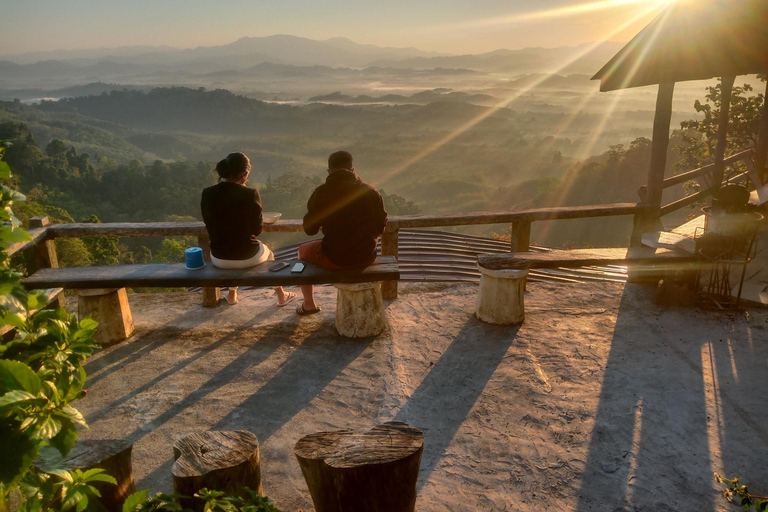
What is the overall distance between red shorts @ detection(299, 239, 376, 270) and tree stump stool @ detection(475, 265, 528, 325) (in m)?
1.28

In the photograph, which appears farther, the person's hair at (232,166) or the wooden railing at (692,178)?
the wooden railing at (692,178)

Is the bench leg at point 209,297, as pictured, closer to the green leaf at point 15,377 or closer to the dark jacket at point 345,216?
the dark jacket at point 345,216

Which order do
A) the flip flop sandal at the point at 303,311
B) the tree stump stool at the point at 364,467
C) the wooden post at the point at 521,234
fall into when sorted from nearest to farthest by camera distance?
the tree stump stool at the point at 364,467 → the flip flop sandal at the point at 303,311 → the wooden post at the point at 521,234

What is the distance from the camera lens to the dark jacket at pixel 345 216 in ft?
15.4

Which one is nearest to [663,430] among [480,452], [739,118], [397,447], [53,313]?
[480,452]

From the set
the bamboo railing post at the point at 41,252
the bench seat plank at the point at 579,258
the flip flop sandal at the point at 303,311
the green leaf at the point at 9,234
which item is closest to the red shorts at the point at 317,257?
the flip flop sandal at the point at 303,311

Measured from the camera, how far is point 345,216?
4.75 metres

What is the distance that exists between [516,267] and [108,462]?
A: 4007 millimetres

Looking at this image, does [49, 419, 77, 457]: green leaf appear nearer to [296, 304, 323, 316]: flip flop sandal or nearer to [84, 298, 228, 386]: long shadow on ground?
[84, 298, 228, 386]: long shadow on ground

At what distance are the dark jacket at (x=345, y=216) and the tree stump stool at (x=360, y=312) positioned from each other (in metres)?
0.32

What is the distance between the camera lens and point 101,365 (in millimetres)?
4680

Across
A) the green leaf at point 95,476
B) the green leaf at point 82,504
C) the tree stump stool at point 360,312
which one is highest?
the green leaf at point 95,476

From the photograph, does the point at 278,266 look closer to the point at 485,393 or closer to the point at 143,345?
the point at 143,345

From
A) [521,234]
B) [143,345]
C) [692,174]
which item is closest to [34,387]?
[143,345]
